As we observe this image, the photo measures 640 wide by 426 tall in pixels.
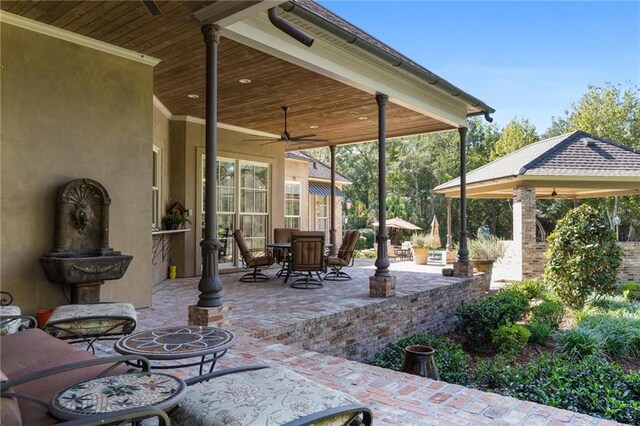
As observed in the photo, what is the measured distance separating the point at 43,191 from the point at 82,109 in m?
1.03

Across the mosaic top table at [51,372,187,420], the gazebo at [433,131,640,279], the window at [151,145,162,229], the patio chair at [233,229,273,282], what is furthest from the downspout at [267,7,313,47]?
the gazebo at [433,131,640,279]

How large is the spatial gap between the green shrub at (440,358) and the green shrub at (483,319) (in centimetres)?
68

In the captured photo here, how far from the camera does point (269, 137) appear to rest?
10.2 metres

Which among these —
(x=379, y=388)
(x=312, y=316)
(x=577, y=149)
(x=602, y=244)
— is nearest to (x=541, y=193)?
(x=577, y=149)

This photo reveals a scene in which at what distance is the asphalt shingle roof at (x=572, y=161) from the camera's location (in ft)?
37.4

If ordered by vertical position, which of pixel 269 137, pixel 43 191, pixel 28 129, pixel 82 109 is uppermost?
pixel 269 137

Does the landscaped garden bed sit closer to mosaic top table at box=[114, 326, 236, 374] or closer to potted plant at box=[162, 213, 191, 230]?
mosaic top table at box=[114, 326, 236, 374]

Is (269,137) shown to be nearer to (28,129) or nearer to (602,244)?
(28,129)

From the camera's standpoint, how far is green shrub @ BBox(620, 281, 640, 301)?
9.57 metres

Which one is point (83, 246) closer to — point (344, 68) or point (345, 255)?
point (344, 68)

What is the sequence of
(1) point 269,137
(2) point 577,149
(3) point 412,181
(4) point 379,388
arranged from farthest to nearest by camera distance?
1. (3) point 412,181
2. (2) point 577,149
3. (1) point 269,137
4. (4) point 379,388

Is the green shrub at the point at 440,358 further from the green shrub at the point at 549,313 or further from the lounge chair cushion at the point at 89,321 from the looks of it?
the lounge chair cushion at the point at 89,321

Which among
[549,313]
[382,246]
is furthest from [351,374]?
[549,313]

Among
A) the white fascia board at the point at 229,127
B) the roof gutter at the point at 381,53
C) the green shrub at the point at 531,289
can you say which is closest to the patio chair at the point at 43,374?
the roof gutter at the point at 381,53
